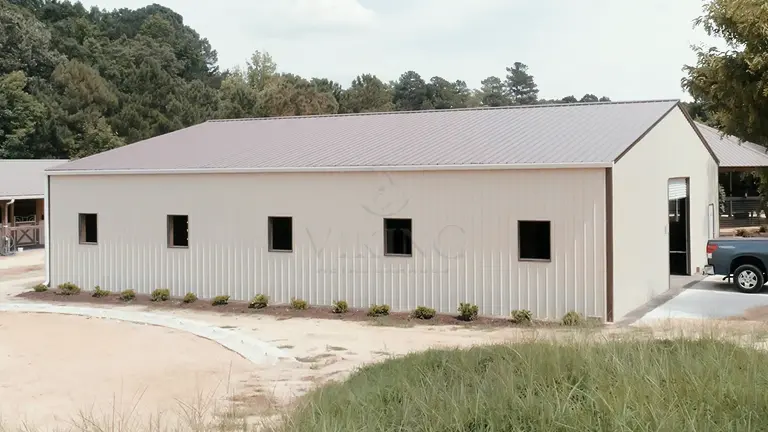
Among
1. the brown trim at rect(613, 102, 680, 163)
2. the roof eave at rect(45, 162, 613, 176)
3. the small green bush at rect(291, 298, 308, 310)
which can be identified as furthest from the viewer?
the small green bush at rect(291, 298, 308, 310)

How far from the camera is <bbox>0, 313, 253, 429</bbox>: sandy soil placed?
30.1 feet

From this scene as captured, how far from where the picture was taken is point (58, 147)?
5406 centimetres

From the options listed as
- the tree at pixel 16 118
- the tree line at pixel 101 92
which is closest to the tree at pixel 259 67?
the tree line at pixel 101 92

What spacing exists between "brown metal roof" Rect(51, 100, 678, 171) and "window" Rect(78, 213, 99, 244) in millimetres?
1309

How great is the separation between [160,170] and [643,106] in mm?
12052

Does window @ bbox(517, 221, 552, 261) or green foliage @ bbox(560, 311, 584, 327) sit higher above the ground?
window @ bbox(517, 221, 552, 261)

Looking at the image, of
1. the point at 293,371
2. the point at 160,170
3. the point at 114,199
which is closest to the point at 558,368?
the point at 293,371

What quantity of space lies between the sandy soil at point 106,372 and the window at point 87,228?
5532 mm

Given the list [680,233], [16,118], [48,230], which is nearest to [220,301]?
[48,230]

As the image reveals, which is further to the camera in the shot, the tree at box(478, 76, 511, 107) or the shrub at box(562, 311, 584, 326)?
the tree at box(478, 76, 511, 107)

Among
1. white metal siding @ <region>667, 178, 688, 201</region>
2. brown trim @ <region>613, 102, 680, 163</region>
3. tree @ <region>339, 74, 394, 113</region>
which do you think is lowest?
white metal siding @ <region>667, 178, 688, 201</region>

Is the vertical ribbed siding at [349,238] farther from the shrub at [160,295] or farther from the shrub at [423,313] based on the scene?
the shrub at [423,313]

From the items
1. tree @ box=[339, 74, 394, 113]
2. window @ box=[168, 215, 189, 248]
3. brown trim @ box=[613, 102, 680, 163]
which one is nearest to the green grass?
brown trim @ box=[613, 102, 680, 163]

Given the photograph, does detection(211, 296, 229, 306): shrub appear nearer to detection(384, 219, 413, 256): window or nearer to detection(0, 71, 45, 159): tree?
detection(384, 219, 413, 256): window
